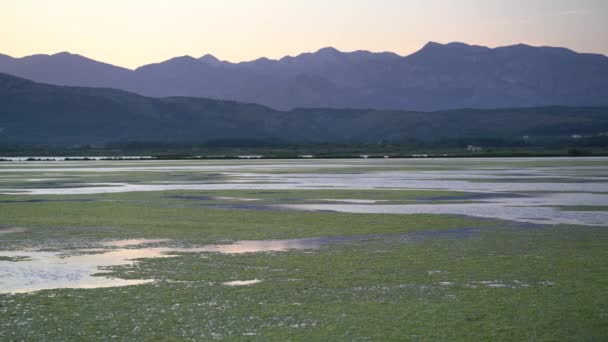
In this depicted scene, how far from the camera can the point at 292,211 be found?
34.5 m

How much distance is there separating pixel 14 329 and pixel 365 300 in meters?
6.83

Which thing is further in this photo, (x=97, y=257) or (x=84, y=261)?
(x=97, y=257)

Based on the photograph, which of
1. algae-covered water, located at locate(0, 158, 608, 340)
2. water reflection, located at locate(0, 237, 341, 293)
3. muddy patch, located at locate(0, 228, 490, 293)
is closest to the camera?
algae-covered water, located at locate(0, 158, 608, 340)

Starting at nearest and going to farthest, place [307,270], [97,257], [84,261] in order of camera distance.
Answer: [307,270]
[84,261]
[97,257]

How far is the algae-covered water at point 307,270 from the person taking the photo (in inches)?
542

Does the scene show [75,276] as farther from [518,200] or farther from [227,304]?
[518,200]

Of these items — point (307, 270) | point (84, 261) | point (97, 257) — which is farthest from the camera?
point (97, 257)

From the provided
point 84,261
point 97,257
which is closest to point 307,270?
point 84,261

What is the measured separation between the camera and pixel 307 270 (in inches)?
751

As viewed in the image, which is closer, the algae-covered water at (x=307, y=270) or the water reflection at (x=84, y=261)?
the algae-covered water at (x=307, y=270)

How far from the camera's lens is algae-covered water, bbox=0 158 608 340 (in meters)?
13.8

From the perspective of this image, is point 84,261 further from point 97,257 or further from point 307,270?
point 307,270

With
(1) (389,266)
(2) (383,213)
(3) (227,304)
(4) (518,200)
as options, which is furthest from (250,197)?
(3) (227,304)

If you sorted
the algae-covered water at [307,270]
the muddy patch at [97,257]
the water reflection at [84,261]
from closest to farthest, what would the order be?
the algae-covered water at [307,270], the water reflection at [84,261], the muddy patch at [97,257]
